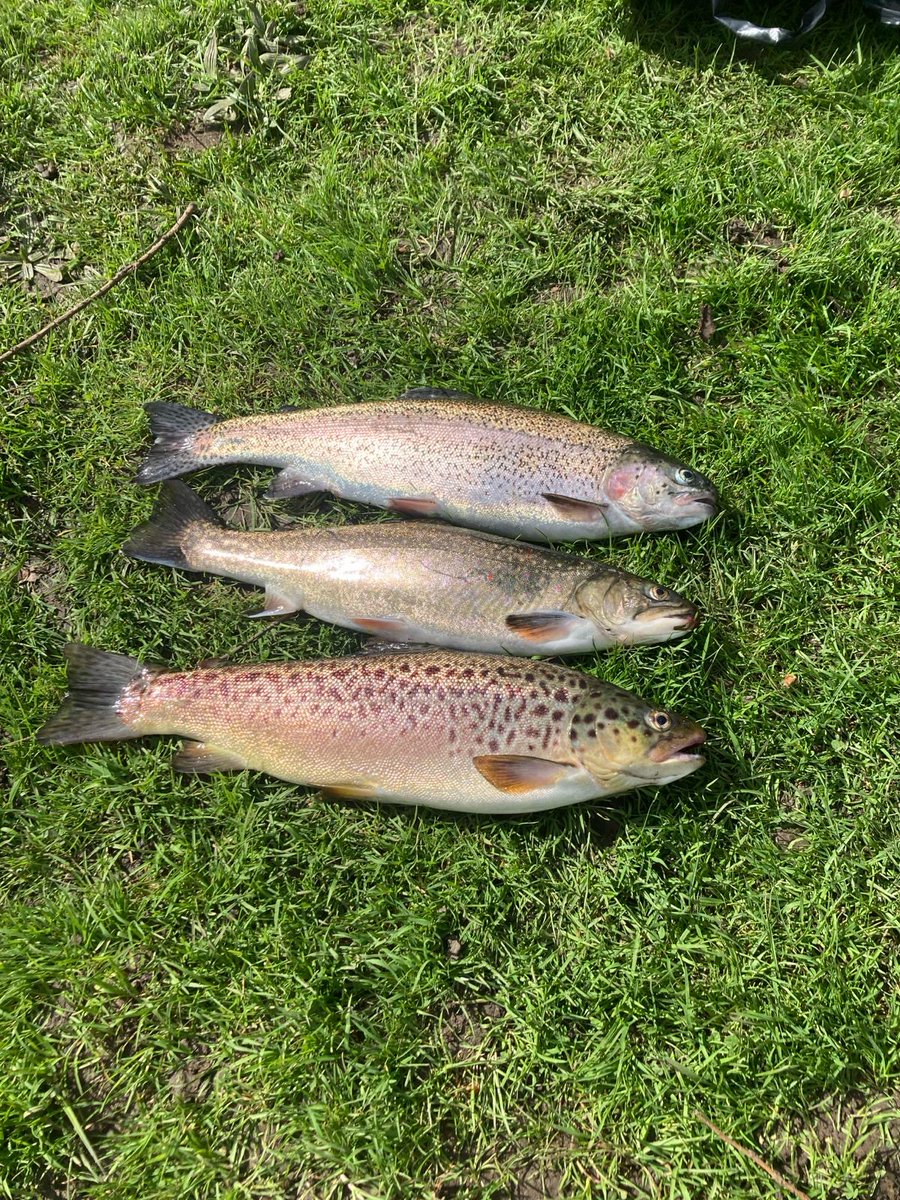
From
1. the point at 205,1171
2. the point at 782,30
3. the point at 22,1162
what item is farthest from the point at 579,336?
the point at 22,1162

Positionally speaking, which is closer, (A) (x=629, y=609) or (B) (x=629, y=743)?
(B) (x=629, y=743)

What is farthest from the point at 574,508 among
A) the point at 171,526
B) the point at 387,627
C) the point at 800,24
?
the point at 800,24

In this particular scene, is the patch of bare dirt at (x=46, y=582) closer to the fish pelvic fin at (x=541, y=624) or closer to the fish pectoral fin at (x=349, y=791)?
the fish pectoral fin at (x=349, y=791)

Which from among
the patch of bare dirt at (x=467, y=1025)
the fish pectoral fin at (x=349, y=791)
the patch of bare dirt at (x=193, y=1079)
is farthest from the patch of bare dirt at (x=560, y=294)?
the patch of bare dirt at (x=193, y=1079)

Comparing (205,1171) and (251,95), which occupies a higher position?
(251,95)

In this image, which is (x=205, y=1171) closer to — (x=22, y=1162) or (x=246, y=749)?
(x=22, y=1162)

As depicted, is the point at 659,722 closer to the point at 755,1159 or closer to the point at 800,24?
the point at 755,1159

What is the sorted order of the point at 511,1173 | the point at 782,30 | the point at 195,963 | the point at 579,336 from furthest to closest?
the point at 782,30, the point at 579,336, the point at 195,963, the point at 511,1173
